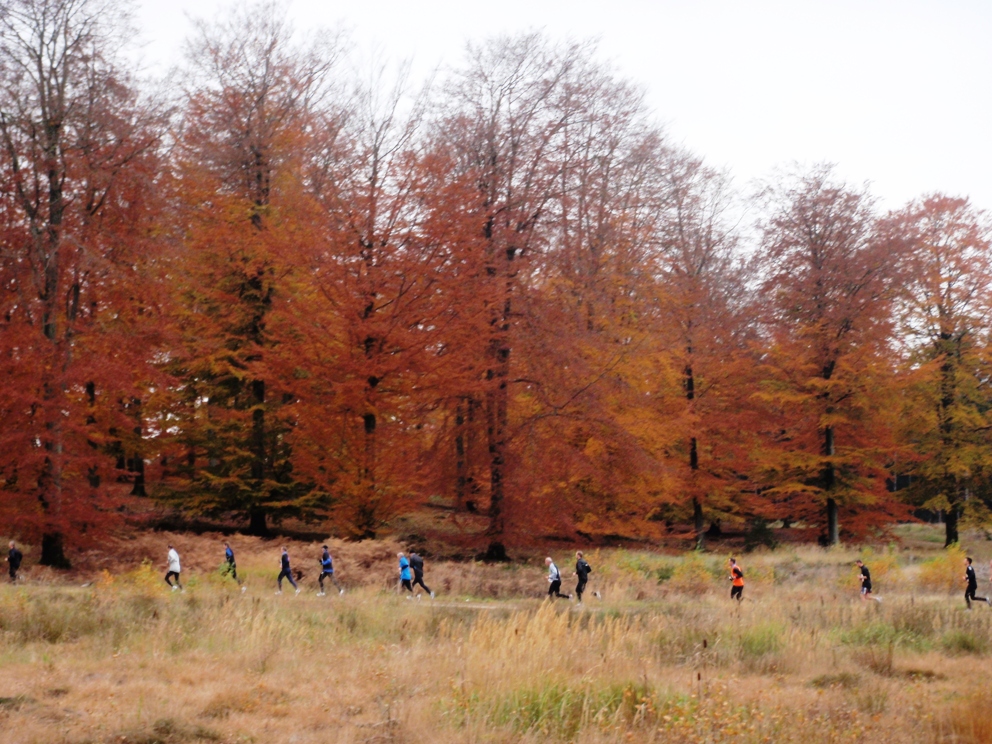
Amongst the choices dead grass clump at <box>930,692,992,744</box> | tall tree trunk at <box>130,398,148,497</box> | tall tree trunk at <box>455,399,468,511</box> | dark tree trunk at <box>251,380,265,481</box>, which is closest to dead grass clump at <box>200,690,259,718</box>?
dead grass clump at <box>930,692,992,744</box>

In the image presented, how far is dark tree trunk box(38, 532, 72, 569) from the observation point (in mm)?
23047

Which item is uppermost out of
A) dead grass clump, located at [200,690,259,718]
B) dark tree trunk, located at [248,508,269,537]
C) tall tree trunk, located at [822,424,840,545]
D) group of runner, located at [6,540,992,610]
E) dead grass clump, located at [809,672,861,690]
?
tall tree trunk, located at [822,424,840,545]

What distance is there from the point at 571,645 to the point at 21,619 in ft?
27.1

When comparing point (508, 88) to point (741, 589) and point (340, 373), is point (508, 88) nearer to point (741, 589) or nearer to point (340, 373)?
point (340, 373)

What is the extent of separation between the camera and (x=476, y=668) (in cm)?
1028

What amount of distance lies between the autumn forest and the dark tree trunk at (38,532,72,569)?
2.0 inches

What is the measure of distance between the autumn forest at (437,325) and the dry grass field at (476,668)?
7.49m

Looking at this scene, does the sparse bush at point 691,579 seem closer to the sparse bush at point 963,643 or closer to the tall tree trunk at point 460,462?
the sparse bush at point 963,643

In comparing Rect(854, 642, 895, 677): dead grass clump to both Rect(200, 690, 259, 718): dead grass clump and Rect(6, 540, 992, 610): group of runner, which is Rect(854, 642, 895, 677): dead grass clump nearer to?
Rect(6, 540, 992, 610): group of runner

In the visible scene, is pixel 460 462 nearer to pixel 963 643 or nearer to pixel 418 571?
pixel 418 571

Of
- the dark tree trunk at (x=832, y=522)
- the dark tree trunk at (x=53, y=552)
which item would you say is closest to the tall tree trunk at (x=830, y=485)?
the dark tree trunk at (x=832, y=522)

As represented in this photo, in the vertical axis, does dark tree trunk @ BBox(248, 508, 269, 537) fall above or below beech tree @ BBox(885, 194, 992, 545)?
below

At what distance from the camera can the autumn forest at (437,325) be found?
2348 cm

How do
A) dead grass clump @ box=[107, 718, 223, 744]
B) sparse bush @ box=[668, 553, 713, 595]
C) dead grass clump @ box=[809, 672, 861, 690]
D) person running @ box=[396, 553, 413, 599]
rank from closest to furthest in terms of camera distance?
dead grass clump @ box=[107, 718, 223, 744], dead grass clump @ box=[809, 672, 861, 690], person running @ box=[396, 553, 413, 599], sparse bush @ box=[668, 553, 713, 595]
